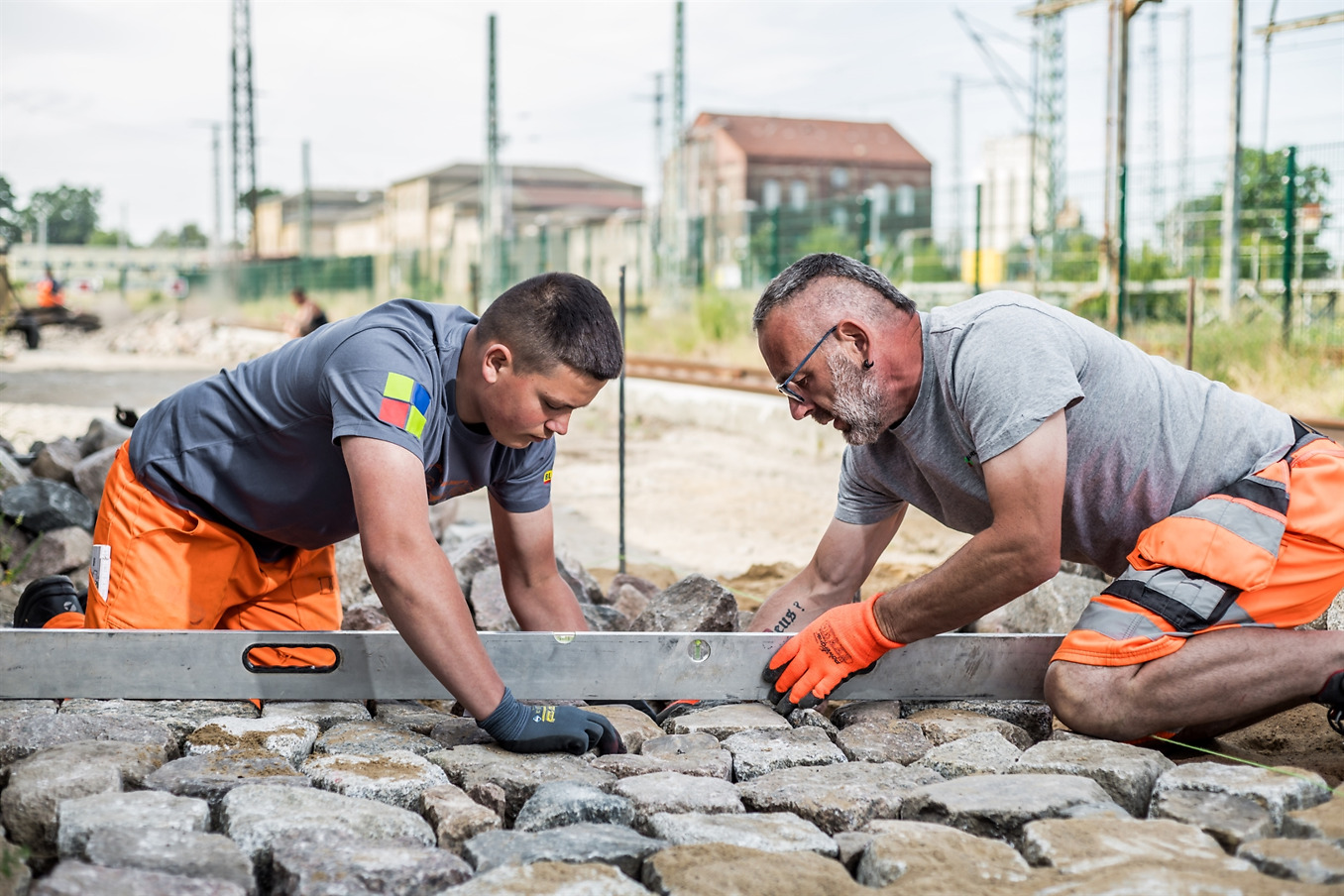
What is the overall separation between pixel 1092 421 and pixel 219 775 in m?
2.02

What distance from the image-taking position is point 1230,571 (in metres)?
2.51

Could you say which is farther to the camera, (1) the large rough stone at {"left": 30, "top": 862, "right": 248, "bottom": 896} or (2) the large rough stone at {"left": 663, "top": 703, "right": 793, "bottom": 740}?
(2) the large rough stone at {"left": 663, "top": 703, "right": 793, "bottom": 740}

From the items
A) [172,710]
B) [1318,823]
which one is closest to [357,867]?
[172,710]

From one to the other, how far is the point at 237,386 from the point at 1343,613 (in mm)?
3042

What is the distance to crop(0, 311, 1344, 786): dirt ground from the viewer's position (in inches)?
199

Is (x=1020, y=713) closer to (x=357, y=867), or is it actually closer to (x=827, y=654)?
(x=827, y=654)

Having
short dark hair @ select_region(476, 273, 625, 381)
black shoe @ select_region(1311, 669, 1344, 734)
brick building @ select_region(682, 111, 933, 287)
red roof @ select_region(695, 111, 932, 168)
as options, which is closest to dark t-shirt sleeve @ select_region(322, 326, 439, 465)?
short dark hair @ select_region(476, 273, 625, 381)

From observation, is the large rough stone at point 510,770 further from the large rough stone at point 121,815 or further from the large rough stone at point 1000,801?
the large rough stone at point 1000,801

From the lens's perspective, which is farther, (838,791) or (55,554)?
(55,554)

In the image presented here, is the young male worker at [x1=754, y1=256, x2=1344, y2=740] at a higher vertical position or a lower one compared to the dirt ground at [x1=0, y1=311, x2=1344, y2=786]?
higher

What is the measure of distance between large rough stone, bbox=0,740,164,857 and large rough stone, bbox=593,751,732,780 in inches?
36.8

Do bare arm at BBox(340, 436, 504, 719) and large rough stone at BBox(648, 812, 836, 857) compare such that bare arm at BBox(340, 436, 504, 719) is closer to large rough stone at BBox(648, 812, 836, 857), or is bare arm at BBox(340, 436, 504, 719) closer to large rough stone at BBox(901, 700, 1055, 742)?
large rough stone at BBox(648, 812, 836, 857)

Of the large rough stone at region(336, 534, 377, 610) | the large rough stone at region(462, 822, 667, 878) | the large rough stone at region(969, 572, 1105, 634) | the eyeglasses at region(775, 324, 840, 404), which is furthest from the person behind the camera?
the large rough stone at region(336, 534, 377, 610)

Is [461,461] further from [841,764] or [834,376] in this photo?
[841,764]
